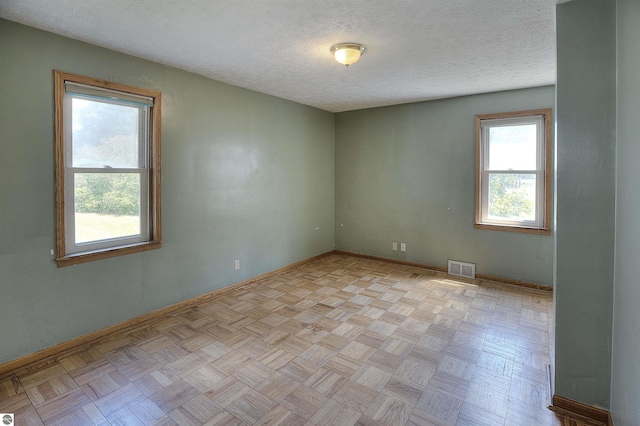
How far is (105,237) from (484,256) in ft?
13.6

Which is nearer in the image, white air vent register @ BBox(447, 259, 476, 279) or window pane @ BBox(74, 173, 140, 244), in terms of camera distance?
window pane @ BBox(74, 173, 140, 244)

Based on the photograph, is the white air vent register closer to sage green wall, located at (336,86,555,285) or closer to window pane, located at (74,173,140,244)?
sage green wall, located at (336,86,555,285)

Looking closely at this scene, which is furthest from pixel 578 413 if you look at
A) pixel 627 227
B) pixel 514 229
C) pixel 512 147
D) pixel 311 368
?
pixel 512 147

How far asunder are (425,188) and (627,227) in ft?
10.3

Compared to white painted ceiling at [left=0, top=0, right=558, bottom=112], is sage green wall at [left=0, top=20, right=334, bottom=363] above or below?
below

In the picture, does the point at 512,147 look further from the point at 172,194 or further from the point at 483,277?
the point at 172,194

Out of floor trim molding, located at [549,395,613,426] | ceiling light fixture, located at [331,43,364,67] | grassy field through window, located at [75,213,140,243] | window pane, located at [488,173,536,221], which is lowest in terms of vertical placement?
floor trim molding, located at [549,395,613,426]

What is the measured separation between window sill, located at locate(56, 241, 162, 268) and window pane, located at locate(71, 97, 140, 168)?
695 mm

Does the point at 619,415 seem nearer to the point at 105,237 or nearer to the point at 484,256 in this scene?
the point at 484,256

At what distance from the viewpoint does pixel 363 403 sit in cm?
194

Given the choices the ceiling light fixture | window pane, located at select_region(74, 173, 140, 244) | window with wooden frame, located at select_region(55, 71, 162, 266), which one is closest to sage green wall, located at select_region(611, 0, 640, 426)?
the ceiling light fixture

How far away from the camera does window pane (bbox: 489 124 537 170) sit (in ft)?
12.7

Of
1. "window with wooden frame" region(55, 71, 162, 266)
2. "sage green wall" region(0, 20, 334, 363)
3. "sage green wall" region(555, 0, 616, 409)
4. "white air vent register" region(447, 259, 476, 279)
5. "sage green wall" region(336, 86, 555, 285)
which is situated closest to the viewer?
"sage green wall" region(555, 0, 616, 409)

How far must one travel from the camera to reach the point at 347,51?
2.54 meters
